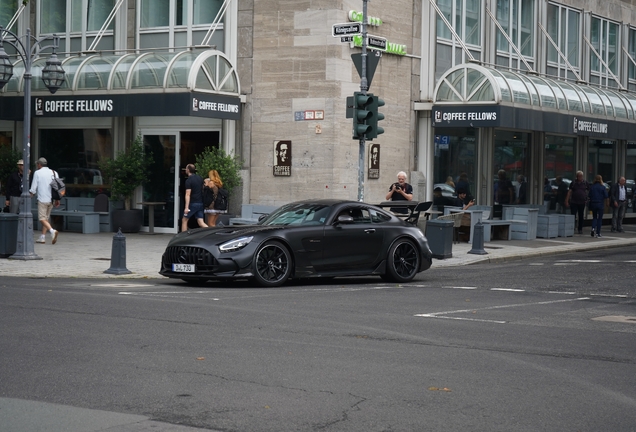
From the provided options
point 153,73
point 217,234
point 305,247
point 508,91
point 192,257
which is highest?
point 153,73

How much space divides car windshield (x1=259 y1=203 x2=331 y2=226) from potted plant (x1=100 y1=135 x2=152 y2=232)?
11764 millimetres

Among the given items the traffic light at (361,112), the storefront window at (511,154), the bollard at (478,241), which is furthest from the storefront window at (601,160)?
the traffic light at (361,112)

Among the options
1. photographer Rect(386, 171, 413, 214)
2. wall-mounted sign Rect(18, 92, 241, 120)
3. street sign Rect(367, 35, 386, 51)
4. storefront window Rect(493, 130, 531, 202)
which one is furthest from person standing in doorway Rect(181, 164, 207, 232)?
storefront window Rect(493, 130, 531, 202)

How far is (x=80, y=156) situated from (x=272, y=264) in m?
15.8

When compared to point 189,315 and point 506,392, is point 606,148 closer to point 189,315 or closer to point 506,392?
point 189,315

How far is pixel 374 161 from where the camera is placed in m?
27.5

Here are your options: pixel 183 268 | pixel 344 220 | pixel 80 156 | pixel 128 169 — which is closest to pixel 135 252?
pixel 128 169

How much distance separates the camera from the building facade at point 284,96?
26344 millimetres

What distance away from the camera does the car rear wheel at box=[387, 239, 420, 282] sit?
1680 cm

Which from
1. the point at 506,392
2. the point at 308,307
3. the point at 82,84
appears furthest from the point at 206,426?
the point at 82,84

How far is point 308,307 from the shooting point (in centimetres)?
1277

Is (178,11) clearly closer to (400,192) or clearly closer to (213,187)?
(213,187)

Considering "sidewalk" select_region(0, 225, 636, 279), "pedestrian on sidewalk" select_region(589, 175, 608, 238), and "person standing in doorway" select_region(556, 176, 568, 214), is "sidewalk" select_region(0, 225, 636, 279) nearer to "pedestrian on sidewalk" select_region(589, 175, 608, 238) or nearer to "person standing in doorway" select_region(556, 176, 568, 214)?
"pedestrian on sidewalk" select_region(589, 175, 608, 238)

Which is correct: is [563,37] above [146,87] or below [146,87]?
above
